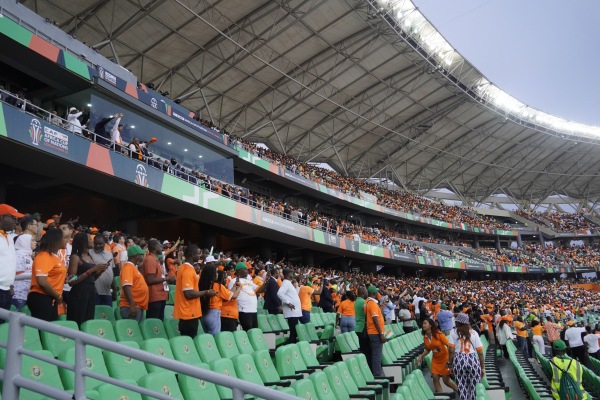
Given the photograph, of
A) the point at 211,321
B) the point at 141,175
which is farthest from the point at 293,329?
the point at 141,175

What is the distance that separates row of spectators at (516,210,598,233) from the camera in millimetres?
55219

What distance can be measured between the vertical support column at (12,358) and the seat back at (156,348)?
4.58 ft

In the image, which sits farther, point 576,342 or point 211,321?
point 576,342

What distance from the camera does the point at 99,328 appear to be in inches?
175

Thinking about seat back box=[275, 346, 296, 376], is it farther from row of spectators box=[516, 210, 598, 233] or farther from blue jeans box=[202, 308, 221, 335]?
row of spectators box=[516, 210, 598, 233]

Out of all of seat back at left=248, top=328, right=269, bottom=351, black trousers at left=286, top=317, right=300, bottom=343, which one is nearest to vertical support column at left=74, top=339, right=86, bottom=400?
seat back at left=248, top=328, right=269, bottom=351

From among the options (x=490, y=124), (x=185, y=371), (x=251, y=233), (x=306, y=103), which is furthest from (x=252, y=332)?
(x=490, y=124)

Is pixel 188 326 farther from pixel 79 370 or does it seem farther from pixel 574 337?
pixel 574 337

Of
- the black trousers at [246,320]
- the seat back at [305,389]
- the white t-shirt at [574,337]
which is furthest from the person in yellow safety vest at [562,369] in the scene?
the white t-shirt at [574,337]

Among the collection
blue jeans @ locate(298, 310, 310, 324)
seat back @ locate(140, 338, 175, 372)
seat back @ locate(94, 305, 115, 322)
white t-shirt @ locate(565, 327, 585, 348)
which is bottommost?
white t-shirt @ locate(565, 327, 585, 348)

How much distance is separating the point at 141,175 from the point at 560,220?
53.8m

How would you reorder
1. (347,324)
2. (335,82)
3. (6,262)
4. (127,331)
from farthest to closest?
(335,82) → (347,324) → (127,331) → (6,262)

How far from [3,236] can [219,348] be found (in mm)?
2260

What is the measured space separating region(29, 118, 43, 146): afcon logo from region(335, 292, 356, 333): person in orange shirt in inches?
354
